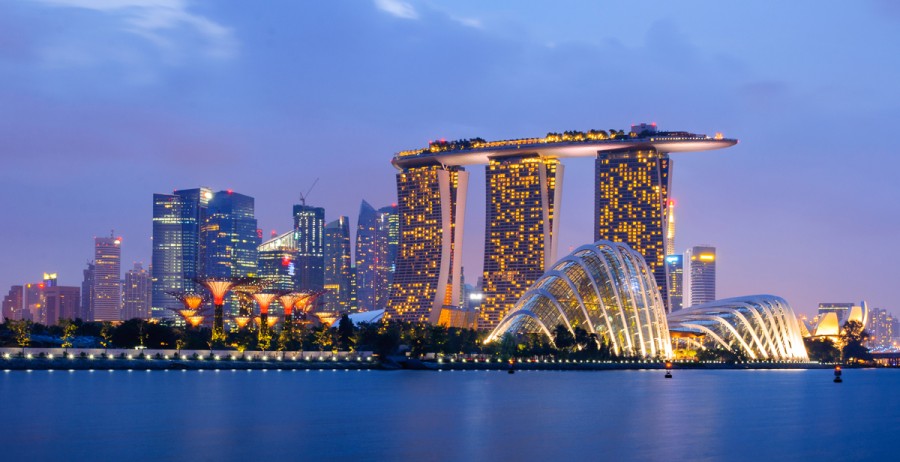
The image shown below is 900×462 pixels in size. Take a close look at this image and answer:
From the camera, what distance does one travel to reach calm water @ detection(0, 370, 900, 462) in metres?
51.7

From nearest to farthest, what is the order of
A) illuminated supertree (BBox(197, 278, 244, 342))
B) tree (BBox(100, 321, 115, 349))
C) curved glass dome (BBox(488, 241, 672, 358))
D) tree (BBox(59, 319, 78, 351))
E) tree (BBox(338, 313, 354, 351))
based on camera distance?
1. tree (BBox(59, 319, 78, 351))
2. tree (BBox(100, 321, 115, 349))
3. curved glass dome (BBox(488, 241, 672, 358))
4. illuminated supertree (BBox(197, 278, 244, 342))
5. tree (BBox(338, 313, 354, 351))

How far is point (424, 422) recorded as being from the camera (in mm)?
66062

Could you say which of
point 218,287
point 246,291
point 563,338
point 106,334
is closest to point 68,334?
point 106,334

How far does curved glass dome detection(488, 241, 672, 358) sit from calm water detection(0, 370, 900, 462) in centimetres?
5687

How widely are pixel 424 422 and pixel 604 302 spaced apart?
10094cm

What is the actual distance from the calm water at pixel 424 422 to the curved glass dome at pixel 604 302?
5687 centimetres

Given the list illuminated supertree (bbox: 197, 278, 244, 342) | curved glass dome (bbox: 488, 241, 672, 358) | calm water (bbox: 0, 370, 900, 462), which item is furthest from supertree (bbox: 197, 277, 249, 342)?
calm water (bbox: 0, 370, 900, 462)

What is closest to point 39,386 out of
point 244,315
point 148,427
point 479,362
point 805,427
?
point 148,427

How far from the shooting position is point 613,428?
209 ft

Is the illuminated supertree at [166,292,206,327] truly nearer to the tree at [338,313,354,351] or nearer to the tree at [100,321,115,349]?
the tree at [338,313,354,351]

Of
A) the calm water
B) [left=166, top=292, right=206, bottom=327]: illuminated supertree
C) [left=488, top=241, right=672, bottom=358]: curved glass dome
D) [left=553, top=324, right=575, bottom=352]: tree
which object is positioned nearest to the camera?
the calm water

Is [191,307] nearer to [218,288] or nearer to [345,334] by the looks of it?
[218,288]

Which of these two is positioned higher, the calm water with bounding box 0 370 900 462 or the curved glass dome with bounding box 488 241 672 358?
the curved glass dome with bounding box 488 241 672 358

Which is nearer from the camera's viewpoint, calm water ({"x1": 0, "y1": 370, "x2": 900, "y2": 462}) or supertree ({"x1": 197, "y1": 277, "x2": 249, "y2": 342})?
calm water ({"x1": 0, "y1": 370, "x2": 900, "y2": 462})
